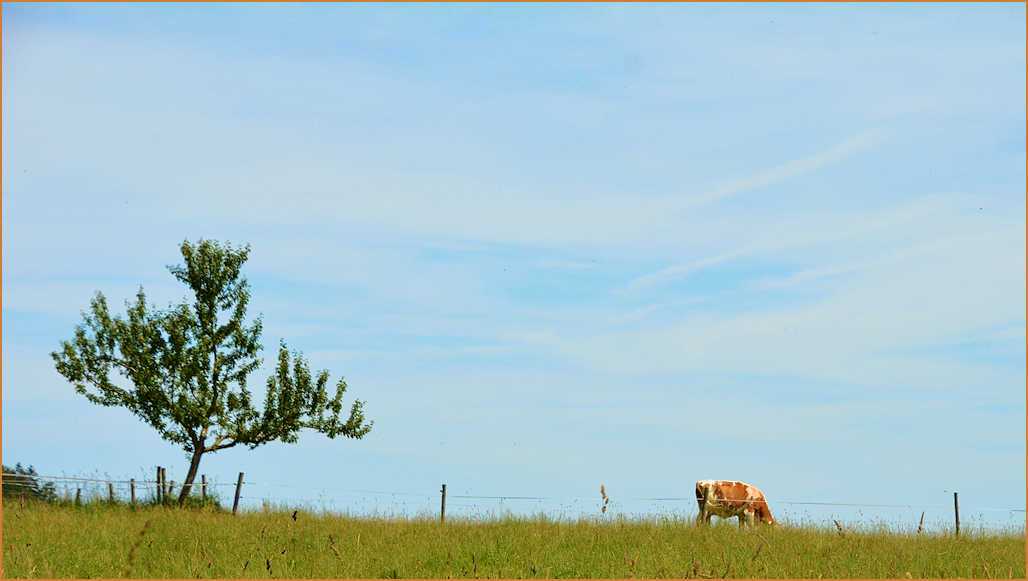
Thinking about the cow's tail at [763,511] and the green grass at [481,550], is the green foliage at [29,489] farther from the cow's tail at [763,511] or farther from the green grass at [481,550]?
the cow's tail at [763,511]

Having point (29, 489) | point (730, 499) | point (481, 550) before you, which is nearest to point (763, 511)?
point (730, 499)

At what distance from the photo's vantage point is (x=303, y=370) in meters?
35.3

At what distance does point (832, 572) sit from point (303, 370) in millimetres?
23216

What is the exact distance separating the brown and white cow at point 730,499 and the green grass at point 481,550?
8932 millimetres

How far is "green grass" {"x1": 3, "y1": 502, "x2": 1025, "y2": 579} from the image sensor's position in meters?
14.9

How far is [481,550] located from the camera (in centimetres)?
1667

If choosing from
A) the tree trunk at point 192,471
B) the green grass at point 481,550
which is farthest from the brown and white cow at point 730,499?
the tree trunk at point 192,471

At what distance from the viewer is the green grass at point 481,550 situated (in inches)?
588

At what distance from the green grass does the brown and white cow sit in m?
8.93

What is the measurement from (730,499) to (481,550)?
58.2ft

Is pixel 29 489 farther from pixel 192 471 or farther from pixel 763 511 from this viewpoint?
pixel 763 511

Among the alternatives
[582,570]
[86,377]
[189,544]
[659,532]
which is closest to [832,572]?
[582,570]

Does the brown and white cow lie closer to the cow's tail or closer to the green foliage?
the cow's tail

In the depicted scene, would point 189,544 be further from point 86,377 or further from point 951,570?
point 86,377
